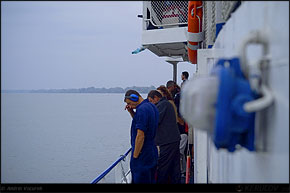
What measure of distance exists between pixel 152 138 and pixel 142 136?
220 millimetres

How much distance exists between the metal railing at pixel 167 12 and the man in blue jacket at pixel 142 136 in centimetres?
300

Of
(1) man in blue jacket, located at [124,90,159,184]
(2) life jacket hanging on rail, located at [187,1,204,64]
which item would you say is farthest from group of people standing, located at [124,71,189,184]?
(2) life jacket hanging on rail, located at [187,1,204,64]

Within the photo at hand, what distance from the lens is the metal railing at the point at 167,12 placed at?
6.38 m

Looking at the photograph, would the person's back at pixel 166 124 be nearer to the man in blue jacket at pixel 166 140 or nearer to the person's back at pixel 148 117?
the man in blue jacket at pixel 166 140

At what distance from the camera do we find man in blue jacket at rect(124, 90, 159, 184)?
3561 mm

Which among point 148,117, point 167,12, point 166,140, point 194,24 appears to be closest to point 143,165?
point 148,117

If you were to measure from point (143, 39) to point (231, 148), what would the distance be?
5485 millimetres

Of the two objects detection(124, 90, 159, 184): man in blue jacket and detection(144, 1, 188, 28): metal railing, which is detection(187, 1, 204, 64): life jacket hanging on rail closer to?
detection(124, 90, 159, 184): man in blue jacket

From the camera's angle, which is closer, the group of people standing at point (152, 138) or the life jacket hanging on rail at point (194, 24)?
the group of people standing at point (152, 138)

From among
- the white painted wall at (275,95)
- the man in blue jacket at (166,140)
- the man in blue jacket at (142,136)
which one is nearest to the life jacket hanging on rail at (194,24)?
the man in blue jacket at (166,140)

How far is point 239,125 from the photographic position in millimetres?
996

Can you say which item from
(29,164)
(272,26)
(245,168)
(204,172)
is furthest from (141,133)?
(29,164)

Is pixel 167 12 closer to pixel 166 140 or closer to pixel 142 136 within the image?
pixel 166 140

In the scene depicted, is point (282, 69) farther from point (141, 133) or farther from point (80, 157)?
point (80, 157)
